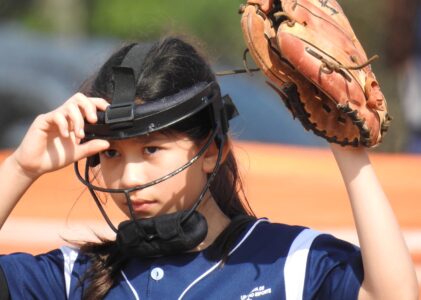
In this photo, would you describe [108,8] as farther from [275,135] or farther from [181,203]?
[181,203]

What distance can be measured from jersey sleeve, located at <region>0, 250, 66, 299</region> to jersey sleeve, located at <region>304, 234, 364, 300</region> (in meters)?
0.62

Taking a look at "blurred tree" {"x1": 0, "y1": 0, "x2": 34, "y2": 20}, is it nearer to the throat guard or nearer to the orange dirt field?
the orange dirt field

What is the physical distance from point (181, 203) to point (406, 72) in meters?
3.48

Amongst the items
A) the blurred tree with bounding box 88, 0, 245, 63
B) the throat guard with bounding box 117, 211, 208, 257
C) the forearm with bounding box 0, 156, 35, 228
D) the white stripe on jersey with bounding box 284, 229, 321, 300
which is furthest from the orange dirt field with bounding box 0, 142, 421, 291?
the blurred tree with bounding box 88, 0, 245, 63

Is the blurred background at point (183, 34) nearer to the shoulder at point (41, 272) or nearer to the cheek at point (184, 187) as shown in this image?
the cheek at point (184, 187)

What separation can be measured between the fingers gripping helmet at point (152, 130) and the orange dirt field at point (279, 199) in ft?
2.87

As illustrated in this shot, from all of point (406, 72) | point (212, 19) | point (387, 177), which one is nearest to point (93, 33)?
point (212, 19)

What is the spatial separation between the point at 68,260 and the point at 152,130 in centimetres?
45

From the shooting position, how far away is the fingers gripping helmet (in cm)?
246

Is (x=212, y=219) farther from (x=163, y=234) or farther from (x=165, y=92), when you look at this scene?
(x=165, y=92)

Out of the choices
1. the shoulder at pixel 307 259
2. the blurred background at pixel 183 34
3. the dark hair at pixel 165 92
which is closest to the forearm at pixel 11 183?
the dark hair at pixel 165 92

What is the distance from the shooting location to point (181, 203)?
8.43ft

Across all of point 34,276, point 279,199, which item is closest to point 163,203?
point 34,276

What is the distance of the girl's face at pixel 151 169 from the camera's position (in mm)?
2492
